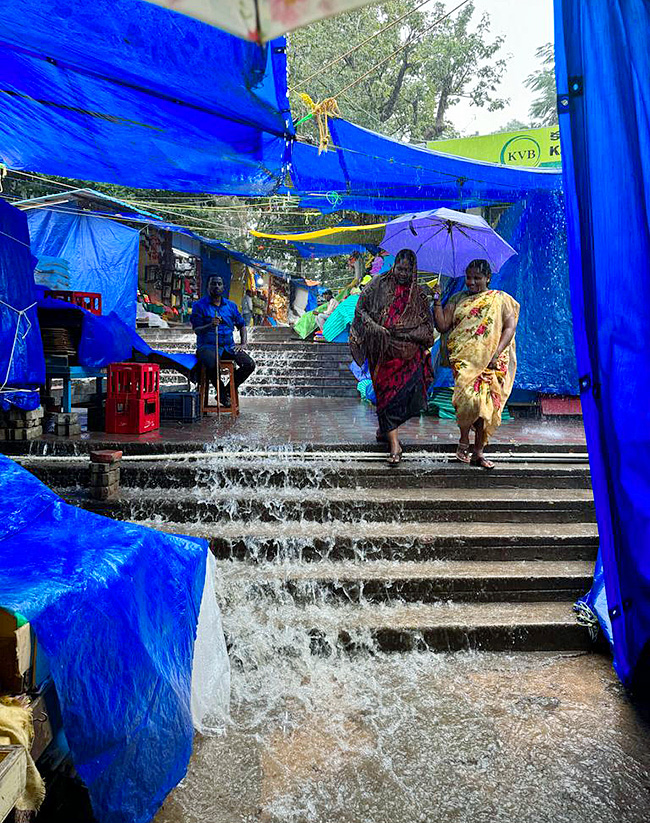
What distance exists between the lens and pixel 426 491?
5.14 m

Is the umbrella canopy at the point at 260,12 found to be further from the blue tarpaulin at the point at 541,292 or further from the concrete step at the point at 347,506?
the blue tarpaulin at the point at 541,292

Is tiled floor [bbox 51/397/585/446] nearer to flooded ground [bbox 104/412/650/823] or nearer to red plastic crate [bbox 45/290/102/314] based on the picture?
flooded ground [bbox 104/412/650/823]

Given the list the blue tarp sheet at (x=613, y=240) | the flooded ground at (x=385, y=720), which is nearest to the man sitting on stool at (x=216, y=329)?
the flooded ground at (x=385, y=720)

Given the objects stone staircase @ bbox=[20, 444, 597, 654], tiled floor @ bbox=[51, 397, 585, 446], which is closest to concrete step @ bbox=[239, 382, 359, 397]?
tiled floor @ bbox=[51, 397, 585, 446]

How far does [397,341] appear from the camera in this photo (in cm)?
574

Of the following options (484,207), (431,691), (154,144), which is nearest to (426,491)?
(431,691)

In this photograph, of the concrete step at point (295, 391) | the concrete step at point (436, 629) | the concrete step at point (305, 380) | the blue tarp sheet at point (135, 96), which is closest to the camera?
the blue tarp sheet at point (135, 96)

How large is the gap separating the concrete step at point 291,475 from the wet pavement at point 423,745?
5.90 feet

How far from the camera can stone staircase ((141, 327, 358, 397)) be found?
481 inches

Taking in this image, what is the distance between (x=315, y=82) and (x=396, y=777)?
23.4 m

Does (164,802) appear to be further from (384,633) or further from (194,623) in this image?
(384,633)

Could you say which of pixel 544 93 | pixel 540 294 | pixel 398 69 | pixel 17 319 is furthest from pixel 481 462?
pixel 544 93

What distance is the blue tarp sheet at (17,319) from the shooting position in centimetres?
564

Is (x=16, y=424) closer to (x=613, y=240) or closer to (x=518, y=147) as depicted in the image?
(x=613, y=240)
